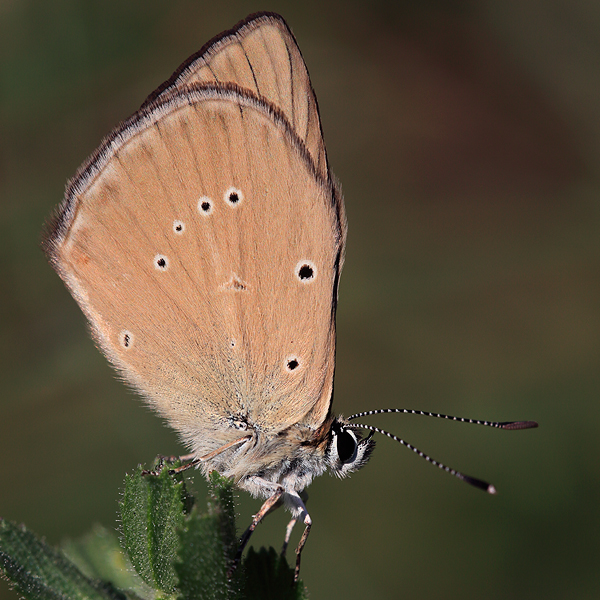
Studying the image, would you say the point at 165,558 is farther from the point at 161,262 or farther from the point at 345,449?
the point at 161,262

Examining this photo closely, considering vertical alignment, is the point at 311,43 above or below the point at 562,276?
above

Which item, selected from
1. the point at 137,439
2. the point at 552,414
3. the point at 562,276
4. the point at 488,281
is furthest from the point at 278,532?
the point at 562,276

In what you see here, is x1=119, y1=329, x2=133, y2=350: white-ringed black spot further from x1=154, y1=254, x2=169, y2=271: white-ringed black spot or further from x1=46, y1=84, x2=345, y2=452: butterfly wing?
x1=154, y1=254, x2=169, y2=271: white-ringed black spot

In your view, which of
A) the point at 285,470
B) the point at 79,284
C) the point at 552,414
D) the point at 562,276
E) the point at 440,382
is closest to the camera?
the point at 285,470

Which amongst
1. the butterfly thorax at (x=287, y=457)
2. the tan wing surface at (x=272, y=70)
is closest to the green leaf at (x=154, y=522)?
the butterfly thorax at (x=287, y=457)

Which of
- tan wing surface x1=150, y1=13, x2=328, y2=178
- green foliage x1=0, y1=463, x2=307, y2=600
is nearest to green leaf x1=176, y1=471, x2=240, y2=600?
green foliage x1=0, y1=463, x2=307, y2=600

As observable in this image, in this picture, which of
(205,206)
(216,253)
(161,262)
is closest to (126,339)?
(161,262)

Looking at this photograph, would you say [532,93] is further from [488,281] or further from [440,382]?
[440,382]
